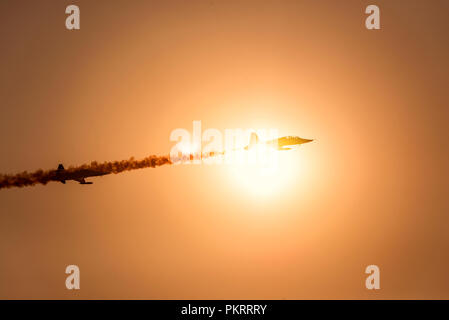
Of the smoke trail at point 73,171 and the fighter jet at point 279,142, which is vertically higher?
the fighter jet at point 279,142

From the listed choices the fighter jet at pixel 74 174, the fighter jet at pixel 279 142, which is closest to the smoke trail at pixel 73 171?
the fighter jet at pixel 74 174

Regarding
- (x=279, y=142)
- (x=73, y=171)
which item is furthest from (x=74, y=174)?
(x=279, y=142)

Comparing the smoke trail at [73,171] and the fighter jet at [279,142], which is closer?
the smoke trail at [73,171]

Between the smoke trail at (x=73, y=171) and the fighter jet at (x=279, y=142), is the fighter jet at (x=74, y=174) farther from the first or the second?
the fighter jet at (x=279, y=142)

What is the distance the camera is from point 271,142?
12.8 meters

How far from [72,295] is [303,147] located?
9.62 metres

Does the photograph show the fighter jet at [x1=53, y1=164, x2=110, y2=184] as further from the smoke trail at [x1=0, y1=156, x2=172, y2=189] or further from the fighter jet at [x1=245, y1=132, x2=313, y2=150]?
the fighter jet at [x1=245, y1=132, x2=313, y2=150]

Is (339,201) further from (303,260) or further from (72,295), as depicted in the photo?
(72,295)

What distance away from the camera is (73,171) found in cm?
1176

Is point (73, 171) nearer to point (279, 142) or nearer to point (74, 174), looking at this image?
point (74, 174)

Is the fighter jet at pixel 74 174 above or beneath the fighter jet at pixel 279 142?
beneath

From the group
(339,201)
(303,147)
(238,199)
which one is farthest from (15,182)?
(339,201)

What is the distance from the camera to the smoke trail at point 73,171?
1153 cm

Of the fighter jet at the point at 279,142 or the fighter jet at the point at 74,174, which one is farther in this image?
the fighter jet at the point at 279,142
